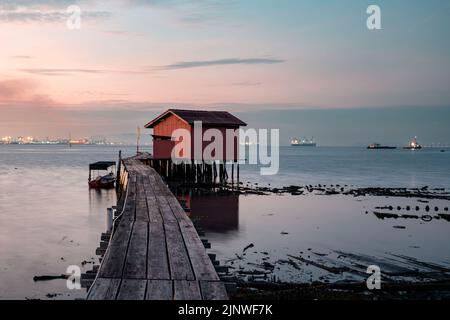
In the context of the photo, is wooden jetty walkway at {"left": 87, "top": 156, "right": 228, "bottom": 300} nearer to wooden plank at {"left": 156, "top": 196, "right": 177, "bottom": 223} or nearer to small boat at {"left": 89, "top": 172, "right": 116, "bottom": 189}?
wooden plank at {"left": 156, "top": 196, "right": 177, "bottom": 223}

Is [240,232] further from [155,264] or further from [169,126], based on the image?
[169,126]

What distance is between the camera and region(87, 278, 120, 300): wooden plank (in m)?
5.34

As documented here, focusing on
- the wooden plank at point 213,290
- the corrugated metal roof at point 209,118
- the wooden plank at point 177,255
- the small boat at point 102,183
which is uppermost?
the corrugated metal roof at point 209,118

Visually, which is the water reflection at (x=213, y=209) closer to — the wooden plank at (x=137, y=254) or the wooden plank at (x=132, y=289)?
the wooden plank at (x=137, y=254)

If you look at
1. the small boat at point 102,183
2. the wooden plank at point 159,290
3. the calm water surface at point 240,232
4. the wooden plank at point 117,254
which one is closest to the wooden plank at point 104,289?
the wooden plank at point 117,254

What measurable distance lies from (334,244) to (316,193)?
20.1 m

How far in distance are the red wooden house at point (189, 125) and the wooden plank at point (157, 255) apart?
2642 centimetres

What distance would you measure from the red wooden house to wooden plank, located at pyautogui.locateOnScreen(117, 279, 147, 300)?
2969 centimetres

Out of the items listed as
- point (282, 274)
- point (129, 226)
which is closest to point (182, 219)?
point (129, 226)

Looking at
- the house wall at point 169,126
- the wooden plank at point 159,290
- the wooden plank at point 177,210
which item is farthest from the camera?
the house wall at point 169,126

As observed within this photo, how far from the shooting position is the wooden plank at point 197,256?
636cm

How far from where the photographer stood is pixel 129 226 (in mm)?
9914

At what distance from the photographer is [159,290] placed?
570 centimetres
